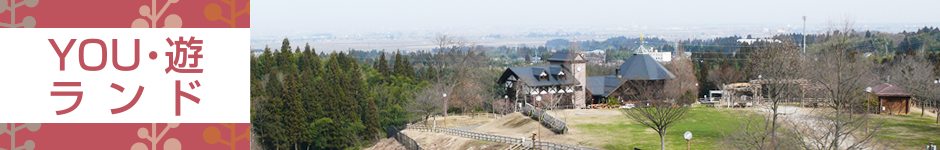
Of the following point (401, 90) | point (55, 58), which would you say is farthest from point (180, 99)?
point (401, 90)

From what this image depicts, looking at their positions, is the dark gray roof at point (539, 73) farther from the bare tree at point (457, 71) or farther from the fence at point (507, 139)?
the fence at point (507, 139)

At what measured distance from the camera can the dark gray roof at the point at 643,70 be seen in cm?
4231

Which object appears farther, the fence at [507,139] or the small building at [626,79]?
the small building at [626,79]

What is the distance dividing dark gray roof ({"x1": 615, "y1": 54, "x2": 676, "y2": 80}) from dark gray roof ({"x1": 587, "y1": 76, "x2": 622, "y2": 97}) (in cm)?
71

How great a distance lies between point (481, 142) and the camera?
25594 mm

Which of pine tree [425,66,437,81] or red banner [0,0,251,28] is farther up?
red banner [0,0,251,28]

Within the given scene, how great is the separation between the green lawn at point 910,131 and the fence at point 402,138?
1689 centimetres

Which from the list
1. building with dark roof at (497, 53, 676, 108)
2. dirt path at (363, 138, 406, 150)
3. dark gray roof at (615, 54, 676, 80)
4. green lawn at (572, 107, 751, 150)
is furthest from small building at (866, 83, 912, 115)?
dirt path at (363, 138, 406, 150)

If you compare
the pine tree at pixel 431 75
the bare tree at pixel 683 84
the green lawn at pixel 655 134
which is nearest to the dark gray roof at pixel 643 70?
the bare tree at pixel 683 84

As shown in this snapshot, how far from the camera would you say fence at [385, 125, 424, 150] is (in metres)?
29.0

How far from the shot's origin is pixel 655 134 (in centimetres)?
2538

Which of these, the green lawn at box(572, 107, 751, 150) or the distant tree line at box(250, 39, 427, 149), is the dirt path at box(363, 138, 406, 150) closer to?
the distant tree line at box(250, 39, 427, 149)

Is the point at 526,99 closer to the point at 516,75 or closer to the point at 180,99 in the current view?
the point at 516,75

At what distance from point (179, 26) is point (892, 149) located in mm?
21566
